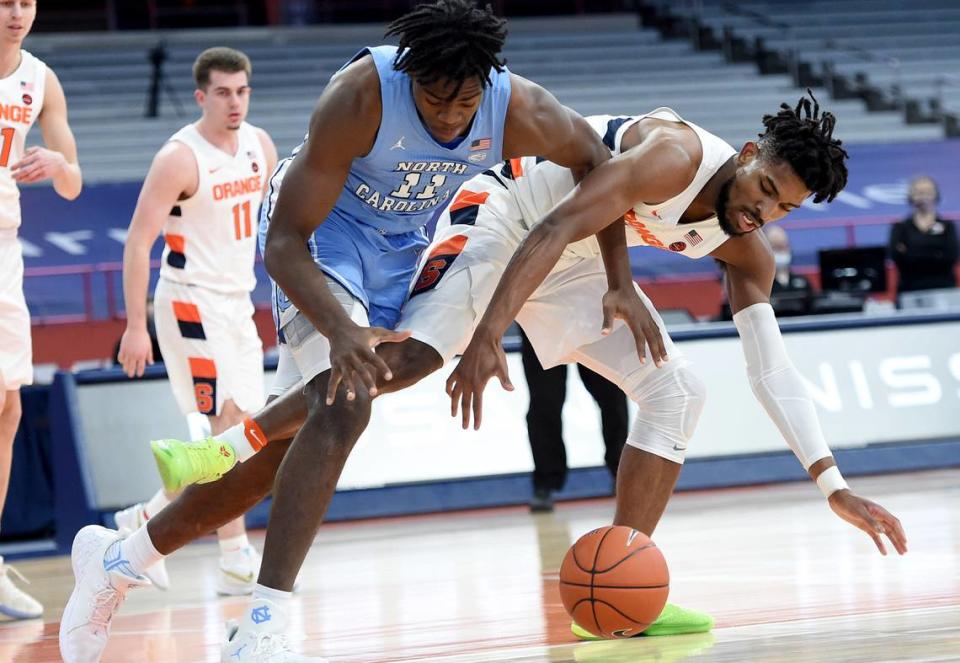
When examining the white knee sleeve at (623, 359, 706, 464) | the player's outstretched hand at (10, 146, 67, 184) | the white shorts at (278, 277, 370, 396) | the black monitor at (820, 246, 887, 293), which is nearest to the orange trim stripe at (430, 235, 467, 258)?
the white shorts at (278, 277, 370, 396)

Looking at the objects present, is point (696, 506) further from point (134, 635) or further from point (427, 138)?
point (427, 138)

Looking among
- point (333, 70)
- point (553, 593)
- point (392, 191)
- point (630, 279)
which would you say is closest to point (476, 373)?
point (392, 191)

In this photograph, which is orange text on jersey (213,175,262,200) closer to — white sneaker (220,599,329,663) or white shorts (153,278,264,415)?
white shorts (153,278,264,415)

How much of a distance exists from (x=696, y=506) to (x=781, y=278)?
2761 millimetres

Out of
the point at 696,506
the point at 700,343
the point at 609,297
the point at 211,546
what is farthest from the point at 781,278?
Answer: the point at 609,297

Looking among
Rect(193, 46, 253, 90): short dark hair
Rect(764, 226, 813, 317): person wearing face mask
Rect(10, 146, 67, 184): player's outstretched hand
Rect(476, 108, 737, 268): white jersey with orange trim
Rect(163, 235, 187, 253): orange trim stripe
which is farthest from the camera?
Rect(764, 226, 813, 317): person wearing face mask

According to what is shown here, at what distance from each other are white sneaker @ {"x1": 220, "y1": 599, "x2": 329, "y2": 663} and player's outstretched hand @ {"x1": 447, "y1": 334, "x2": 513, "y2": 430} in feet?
2.29

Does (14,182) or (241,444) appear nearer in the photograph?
(241,444)

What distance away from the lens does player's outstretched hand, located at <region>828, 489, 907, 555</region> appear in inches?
160

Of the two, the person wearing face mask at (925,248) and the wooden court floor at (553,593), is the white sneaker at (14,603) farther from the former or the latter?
the person wearing face mask at (925,248)

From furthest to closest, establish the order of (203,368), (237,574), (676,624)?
(203,368)
(237,574)
(676,624)

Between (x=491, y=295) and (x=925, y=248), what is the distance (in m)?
8.31

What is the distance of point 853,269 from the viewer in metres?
11.4

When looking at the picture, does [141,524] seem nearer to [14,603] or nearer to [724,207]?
[14,603]
